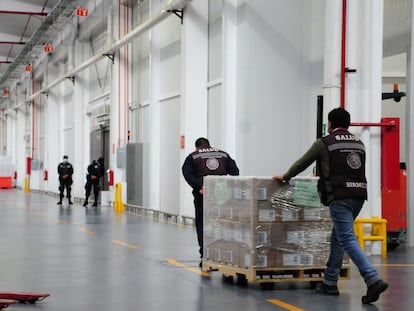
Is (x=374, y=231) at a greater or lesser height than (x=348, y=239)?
lesser

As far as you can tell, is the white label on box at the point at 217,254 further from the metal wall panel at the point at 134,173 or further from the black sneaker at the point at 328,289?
the metal wall panel at the point at 134,173

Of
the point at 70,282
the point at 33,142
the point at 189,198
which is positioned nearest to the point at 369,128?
the point at 70,282

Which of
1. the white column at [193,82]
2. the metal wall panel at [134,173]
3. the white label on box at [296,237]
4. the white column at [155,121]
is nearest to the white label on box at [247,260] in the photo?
the white label on box at [296,237]

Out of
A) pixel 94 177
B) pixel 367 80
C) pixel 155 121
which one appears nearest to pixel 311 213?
pixel 367 80

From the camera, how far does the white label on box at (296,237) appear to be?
787 cm

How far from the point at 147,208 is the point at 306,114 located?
736 cm

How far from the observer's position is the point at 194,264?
391 inches

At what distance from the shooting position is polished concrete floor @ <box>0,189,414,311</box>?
22.7 feet

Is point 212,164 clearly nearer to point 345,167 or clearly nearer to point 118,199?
point 345,167

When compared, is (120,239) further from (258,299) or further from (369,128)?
(258,299)

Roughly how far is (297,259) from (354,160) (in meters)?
1.31

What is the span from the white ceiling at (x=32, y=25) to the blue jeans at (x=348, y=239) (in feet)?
21.3

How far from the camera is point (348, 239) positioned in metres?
7.02

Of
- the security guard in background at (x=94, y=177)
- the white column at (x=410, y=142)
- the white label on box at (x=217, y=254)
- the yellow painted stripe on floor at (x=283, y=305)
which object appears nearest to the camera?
the yellow painted stripe on floor at (x=283, y=305)
